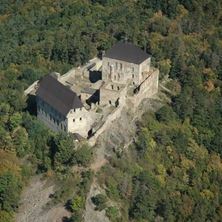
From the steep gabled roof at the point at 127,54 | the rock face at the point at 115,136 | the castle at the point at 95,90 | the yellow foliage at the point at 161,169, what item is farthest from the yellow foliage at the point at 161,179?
the steep gabled roof at the point at 127,54

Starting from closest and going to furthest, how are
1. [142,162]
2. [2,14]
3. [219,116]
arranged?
[142,162] < [219,116] < [2,14]

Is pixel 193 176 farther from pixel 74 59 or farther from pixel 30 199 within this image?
pixel 74 59

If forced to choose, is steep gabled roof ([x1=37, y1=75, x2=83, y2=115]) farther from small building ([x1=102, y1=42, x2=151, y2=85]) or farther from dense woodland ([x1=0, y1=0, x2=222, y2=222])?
small building ([x1=102, y1=42, x2=151, y2=85])

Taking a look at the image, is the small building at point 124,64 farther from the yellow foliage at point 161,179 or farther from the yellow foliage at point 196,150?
the yellow foliage at point 161,179

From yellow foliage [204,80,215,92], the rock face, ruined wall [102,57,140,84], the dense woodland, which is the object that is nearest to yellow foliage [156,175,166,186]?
the dense woodland

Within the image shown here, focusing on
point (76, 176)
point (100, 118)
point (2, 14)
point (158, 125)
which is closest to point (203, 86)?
point (158, 125)

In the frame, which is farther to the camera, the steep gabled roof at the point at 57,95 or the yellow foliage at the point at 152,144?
the yellow foliage at the point at 152,144

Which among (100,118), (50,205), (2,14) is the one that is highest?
(100,118)
